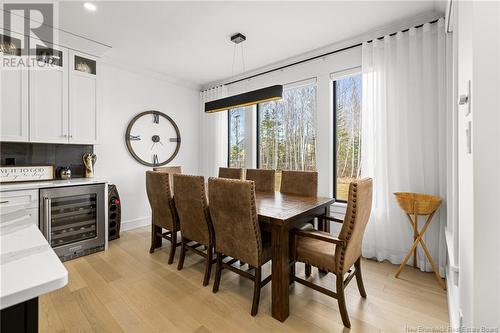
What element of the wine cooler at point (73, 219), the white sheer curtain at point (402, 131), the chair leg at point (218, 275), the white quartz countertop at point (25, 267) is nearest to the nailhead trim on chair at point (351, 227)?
the chair leg at point (218, 275)

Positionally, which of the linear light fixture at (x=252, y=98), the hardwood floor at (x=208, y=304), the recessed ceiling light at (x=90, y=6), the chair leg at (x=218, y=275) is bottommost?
the hardwood floor at (x=208, y=304)

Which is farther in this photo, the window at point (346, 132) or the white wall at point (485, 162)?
the window at point (346, 132)

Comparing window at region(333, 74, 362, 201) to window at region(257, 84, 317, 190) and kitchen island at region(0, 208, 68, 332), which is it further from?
kitchen island at region(0, 208, 68, 332)

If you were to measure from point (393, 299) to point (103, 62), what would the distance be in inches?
191

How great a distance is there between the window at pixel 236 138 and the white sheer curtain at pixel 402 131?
2.35 metres

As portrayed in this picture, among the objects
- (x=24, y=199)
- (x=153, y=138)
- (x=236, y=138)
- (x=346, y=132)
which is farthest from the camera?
(x=236, y=138)

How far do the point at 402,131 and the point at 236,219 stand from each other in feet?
7.14

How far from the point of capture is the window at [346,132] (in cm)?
324

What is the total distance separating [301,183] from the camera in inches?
117

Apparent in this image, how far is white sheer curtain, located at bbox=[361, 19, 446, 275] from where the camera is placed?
8.18 feet

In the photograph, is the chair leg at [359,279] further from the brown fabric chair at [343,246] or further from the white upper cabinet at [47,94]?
the white upper cabinet at [47,94]

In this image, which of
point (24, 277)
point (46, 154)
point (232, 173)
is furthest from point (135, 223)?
point (24, 277)

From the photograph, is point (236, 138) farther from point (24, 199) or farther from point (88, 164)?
point (24, 199)

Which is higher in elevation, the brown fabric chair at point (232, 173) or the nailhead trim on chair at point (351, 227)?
the brown fabric chair at point (232, 173)
